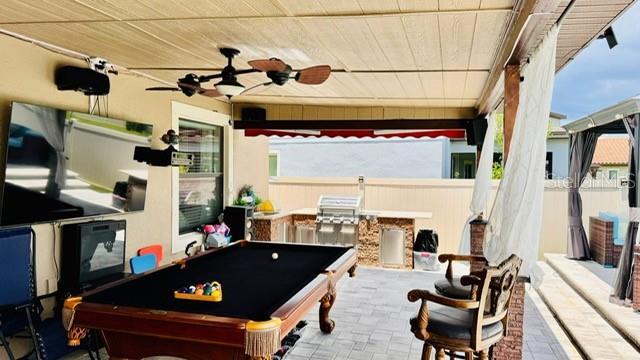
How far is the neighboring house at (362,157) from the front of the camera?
1061cm

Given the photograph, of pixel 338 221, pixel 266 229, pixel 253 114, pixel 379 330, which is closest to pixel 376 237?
pixel 338 221

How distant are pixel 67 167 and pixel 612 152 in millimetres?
15331

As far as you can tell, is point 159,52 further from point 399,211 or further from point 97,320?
point 399,211

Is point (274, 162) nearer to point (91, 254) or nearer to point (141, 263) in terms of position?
point (141, 263)

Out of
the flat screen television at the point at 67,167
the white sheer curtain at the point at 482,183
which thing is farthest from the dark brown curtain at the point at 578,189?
A: the flat screen television at the point at 67,167

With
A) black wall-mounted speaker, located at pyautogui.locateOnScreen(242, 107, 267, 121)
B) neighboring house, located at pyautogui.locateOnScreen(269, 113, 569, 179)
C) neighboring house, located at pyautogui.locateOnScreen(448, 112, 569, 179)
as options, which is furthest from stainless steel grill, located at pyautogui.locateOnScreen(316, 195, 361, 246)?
neighboring house, located at pyautogui.locateOnScreen(448, 112, 569, 179)

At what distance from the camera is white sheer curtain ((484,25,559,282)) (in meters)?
2.70

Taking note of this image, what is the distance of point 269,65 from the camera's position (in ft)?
9.67

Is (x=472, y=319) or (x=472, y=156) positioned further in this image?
(x=472, y=156)

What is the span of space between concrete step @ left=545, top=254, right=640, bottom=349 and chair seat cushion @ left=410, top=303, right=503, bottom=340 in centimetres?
221

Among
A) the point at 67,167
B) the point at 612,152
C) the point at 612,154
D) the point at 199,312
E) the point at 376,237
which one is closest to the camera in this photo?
the point at 199,312

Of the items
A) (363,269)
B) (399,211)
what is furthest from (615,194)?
(363,269)

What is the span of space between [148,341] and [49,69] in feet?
8.12

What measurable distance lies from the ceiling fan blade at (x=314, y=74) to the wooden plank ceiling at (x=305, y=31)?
22 cm
